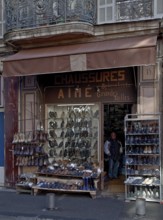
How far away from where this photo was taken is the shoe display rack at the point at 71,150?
9.98m

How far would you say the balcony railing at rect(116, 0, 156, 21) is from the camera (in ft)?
32.6

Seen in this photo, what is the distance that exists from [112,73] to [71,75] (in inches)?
47.7

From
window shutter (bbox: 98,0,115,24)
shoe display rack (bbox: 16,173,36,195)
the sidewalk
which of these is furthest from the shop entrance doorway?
window shutter (bbox: 98,0,115,24)

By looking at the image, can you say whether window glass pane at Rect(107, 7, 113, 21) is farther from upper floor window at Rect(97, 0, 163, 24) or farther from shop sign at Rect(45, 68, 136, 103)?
shop sign at Rect(45, 68, 136, 103)

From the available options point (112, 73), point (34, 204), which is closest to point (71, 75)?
point (112, 73)

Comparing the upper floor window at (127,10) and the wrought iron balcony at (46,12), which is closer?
the upper floor window at (127,10)

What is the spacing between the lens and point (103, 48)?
922 centimetres

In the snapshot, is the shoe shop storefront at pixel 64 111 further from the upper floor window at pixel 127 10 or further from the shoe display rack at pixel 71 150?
the upper floor window at pixel 127 10

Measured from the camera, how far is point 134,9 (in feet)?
33.2

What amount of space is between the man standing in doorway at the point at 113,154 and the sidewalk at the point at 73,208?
1577mm

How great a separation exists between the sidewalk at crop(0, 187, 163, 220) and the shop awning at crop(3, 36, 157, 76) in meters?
3.13

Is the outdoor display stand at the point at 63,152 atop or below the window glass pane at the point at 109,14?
below

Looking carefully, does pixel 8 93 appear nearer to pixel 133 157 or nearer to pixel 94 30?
pixel 94 30

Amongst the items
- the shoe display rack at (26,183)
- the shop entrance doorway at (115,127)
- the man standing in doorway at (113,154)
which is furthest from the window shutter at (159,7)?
the shoe display rack at (26,183)
